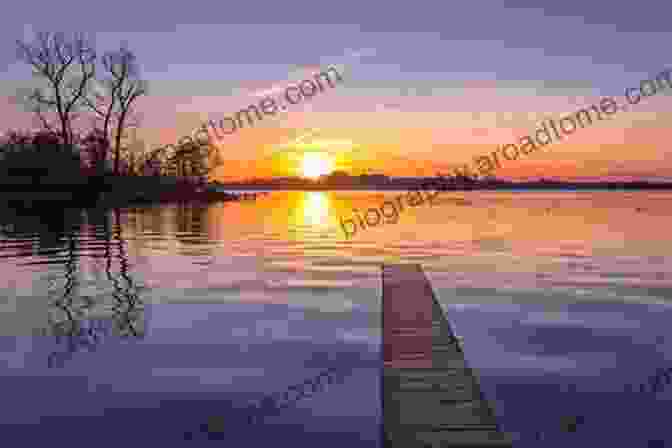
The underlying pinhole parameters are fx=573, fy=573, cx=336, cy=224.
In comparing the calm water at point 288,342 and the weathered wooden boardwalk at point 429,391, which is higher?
the weathered wooden boardwalk at point 429,391

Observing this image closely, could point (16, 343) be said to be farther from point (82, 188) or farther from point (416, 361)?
point (82, 188)

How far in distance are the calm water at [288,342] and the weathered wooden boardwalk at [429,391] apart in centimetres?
38

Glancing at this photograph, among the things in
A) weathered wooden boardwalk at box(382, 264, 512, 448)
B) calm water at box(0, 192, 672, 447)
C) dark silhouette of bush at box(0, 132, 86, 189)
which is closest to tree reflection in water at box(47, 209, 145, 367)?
calm water at box(0, 192, 672, 447)

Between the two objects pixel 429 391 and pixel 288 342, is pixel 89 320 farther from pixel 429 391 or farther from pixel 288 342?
pixel 429 391

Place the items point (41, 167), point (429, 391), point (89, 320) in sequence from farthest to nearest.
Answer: point (41, 167), point (89, 320), point (429, 391)

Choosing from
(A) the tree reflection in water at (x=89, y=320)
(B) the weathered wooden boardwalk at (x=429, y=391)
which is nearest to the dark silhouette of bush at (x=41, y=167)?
(A) the tree reflection in water at (x=89, y=320)

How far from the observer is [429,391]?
730 cm

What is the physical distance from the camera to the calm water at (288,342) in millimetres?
6907

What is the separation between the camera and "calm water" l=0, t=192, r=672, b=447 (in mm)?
6907

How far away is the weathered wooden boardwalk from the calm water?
38 cm

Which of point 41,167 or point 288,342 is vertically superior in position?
point 41,167

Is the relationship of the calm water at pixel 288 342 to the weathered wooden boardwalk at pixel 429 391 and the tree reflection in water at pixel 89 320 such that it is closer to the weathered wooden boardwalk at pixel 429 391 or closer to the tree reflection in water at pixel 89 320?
the tree reflection in water at pixel 89 320

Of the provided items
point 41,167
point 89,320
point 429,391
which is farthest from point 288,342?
point 41,167

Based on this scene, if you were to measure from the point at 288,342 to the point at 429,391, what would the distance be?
3768mm
